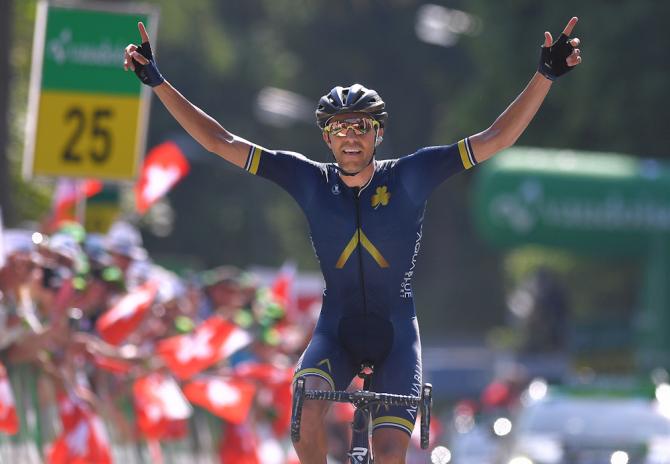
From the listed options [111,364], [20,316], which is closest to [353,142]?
[20,316]

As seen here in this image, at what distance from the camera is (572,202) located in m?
24.3

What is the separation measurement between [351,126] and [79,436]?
401 centimetres

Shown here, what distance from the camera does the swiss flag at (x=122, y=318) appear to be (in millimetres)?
11281

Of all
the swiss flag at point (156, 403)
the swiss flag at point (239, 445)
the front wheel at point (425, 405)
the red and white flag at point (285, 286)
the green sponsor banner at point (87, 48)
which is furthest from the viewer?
the red and white flag at point (285, 286)

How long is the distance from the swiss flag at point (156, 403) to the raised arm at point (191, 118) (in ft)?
14.7

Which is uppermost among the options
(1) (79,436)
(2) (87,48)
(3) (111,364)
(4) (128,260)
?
(2) (87,48)

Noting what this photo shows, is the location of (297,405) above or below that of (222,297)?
below

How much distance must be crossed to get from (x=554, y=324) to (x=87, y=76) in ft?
52.1

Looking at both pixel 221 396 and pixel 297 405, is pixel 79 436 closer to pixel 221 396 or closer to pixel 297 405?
pixel 221 396

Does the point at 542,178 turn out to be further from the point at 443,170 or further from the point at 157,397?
the point at 443,170

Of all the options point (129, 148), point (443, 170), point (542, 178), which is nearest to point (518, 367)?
point (542, 178)

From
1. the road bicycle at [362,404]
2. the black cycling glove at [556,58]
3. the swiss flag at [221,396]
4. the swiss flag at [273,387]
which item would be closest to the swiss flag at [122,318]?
the swiss flag at [221,396]

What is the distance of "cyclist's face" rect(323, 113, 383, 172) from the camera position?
735 centimetres

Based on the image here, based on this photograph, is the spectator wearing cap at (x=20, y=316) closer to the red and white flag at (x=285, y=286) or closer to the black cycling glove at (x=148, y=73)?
the black cycling glove at (x=148, y=73)
